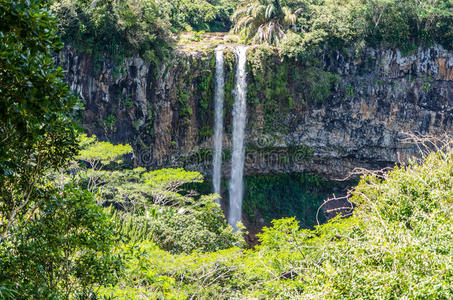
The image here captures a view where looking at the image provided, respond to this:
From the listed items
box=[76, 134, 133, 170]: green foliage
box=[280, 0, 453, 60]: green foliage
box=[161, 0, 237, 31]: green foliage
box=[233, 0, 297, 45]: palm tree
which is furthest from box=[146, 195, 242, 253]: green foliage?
box=[161, 0, 237, 31]: green foliage

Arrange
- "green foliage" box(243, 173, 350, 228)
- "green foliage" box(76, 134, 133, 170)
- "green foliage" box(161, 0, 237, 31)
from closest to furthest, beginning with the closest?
"green foliage" box(76, 134, 133, 170)
"green foliage" box(243, 173, 350, 228)
"green foliage" box(161, 0, 237, 31)

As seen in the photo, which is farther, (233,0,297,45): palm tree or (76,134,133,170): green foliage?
(233,0,297,45): palm tree

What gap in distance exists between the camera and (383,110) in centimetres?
2152

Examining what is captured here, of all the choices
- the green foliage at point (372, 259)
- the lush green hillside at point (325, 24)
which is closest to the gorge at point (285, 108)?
the lush green hillside at point (325, 24)

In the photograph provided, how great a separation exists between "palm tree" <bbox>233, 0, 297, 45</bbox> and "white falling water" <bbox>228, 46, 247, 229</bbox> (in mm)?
1476

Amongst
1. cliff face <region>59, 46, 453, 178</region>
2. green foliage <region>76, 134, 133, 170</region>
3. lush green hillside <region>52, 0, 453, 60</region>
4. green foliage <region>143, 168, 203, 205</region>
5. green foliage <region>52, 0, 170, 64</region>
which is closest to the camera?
green foliage <region>76, 134, 133, 170</region>

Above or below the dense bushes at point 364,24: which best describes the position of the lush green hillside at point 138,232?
below

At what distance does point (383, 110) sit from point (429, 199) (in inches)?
638

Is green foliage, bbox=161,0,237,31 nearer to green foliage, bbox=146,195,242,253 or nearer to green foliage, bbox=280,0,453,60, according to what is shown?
green foliage, bbox=280,0,453,60

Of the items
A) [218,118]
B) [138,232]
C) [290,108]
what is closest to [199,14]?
[218,118]

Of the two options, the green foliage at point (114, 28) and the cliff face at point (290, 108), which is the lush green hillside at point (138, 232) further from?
the green foliage at point (114, 28)

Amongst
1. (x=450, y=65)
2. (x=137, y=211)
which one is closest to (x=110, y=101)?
(x=137, y=211)

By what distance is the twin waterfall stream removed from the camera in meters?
19.4

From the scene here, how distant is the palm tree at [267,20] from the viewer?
20.0 m
